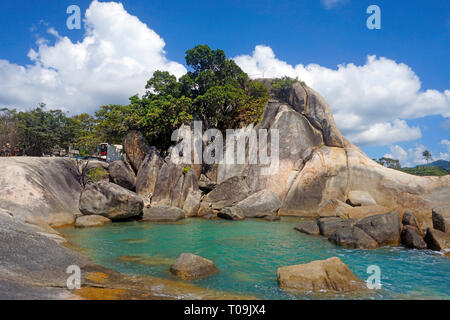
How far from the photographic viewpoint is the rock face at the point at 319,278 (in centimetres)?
743

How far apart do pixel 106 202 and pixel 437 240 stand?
17.5 m

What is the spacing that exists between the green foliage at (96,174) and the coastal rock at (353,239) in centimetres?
1880

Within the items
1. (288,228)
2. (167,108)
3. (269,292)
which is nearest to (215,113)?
(167,108)

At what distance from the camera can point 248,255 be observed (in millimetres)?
11141

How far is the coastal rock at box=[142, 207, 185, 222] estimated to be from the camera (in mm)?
19125

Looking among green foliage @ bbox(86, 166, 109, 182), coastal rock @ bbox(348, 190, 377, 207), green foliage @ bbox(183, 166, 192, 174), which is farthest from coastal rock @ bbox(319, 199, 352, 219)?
green foliage @ bbox(86, 166, 109, 182)

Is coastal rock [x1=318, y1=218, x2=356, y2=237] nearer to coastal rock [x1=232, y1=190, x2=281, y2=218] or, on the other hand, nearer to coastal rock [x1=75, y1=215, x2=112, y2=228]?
coastal rock [x1=232, y1=190, x2=281, y2=218]

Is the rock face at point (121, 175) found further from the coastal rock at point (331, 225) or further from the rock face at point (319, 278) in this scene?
the rock face at point (319, 278)

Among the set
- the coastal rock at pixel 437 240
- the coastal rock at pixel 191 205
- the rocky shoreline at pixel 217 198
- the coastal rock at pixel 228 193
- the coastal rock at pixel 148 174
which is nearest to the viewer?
the rocky shoreline at pixel 217 198

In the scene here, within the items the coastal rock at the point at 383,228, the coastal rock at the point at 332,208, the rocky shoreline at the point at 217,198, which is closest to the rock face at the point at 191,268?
the rocky shoreline at the point at 217,198

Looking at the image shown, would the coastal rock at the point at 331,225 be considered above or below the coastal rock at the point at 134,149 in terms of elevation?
below

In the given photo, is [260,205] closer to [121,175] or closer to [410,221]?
[410,221]

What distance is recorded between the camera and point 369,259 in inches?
424
